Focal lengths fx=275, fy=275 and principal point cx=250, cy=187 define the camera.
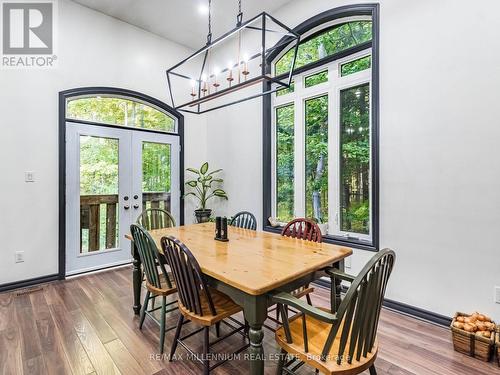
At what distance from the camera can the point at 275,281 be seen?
1.49 metres

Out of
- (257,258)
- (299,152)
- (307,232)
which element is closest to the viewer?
(257,258)

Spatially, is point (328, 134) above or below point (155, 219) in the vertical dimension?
above

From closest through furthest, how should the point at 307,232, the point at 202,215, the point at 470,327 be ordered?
the point at 470,327, the point at 307,232, the point at 202,215

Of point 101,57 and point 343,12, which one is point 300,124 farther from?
point 101,57

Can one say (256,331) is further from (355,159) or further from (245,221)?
(355,159)

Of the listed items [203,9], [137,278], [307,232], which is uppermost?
[203,9]

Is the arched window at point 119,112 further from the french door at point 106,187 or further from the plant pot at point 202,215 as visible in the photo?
the plant pot at point 202,215

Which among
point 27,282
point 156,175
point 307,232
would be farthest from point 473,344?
point 27,282

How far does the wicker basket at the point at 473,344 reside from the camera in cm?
196

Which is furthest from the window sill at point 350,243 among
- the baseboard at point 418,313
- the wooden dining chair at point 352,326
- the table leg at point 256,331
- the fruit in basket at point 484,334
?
the table leg at point 256,331

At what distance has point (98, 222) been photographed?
12.9 feet

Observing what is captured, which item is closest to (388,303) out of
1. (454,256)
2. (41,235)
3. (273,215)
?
(454,256)

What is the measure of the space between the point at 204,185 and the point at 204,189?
69 mm

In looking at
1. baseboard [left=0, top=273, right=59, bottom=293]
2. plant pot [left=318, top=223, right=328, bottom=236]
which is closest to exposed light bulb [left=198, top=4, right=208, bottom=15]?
plant pot [left=318, top=223, right=328, bottom=236]
